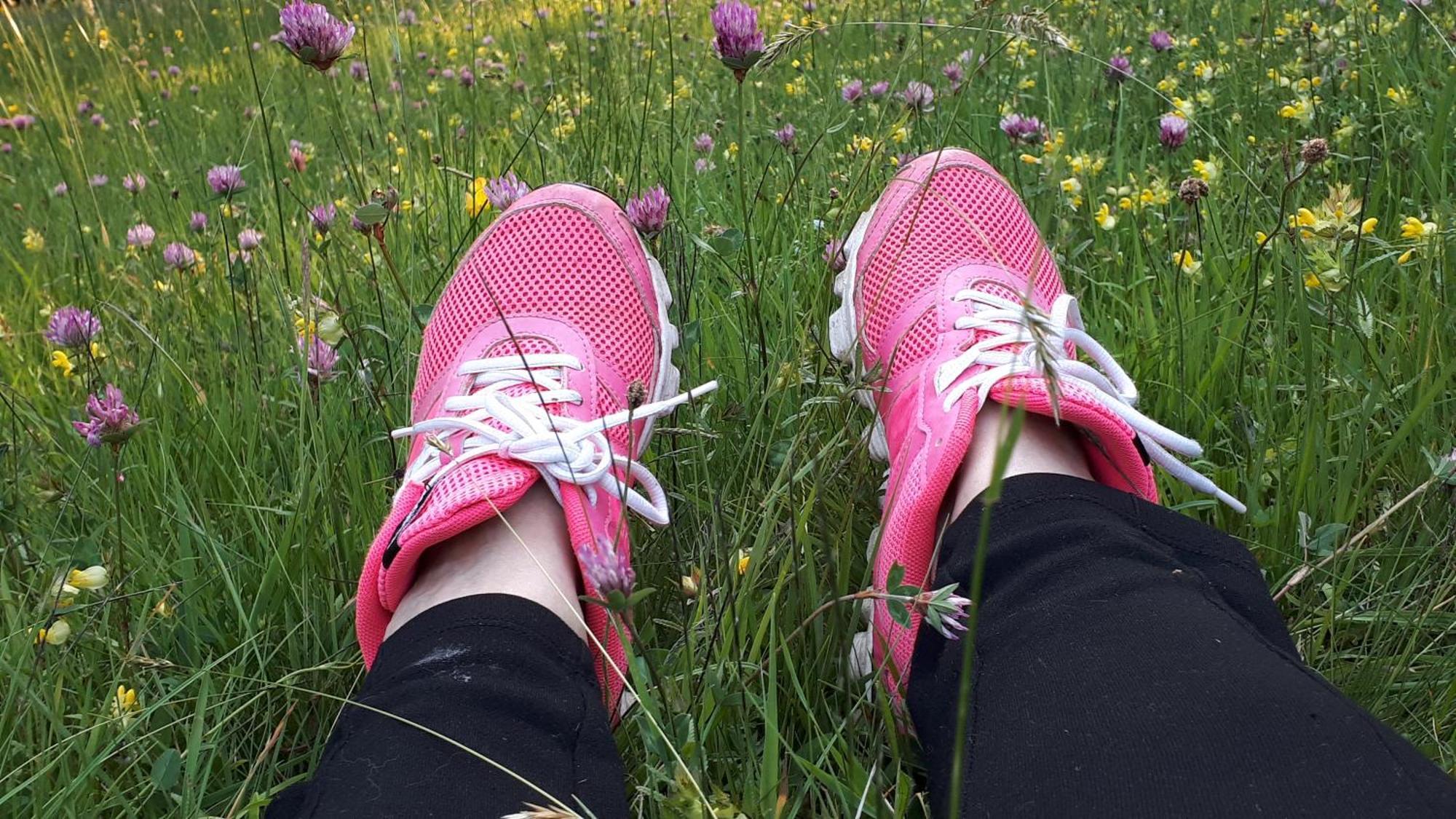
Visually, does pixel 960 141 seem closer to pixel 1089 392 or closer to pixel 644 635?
pixel 1089 392

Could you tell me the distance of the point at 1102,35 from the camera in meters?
2.83

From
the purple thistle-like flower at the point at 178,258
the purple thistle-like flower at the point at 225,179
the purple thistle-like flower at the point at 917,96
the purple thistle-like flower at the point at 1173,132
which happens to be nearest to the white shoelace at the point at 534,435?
the purple thistle-like flower at the point at 225,179

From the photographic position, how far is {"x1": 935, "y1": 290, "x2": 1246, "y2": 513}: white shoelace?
A: 3.83ft

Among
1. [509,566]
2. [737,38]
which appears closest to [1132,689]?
[509,566]

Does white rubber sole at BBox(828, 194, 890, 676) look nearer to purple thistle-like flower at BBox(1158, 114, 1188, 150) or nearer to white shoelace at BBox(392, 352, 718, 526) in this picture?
white shoelace at BBox(392, 352, 718, 526)

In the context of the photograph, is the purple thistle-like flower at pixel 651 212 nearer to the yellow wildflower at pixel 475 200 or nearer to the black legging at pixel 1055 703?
the yellow wildflower at pixel 475 200

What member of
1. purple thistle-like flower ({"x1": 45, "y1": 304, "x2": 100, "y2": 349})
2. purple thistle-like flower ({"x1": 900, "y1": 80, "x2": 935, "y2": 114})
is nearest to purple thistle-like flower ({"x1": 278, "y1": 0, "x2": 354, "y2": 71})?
purple thistle-like flower ({"x1": 45, "y1": 304, "x2": 100, "y2": 349})

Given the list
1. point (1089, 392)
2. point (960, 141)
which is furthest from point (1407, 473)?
point (960, 141)

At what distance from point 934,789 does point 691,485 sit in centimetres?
61

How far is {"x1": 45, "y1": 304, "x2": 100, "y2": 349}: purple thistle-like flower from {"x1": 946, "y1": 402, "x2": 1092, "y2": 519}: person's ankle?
1280 mm

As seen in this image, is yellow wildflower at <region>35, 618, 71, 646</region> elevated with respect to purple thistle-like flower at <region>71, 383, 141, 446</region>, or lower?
lower

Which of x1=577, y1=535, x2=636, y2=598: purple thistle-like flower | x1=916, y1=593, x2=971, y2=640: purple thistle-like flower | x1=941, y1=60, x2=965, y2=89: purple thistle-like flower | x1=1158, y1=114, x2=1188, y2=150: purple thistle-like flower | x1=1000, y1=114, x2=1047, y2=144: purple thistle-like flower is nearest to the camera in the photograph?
x1=577, y1=535, x2=636, y2=598: purple thistle-like flower

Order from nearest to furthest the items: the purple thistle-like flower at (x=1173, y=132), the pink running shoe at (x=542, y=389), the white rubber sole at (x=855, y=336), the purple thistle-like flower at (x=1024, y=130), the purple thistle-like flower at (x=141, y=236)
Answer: the pink running shoe at (x=542, y=389)
the white rubber sole at (x=855, y=336)
the purple thistle-like flower at (x=1173, y=132)
the purple thistle-like flower at (x=1024, y=130)
the purple thistle-like flower at (x=141, y=236)

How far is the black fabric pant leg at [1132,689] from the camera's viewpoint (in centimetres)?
72
